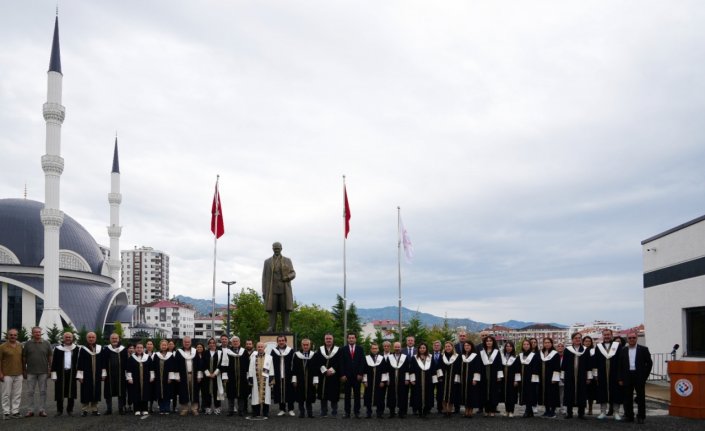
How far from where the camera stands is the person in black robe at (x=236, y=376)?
1395 cm

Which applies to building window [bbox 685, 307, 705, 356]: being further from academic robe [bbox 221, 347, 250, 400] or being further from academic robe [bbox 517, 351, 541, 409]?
academic robe [bbox 221, 347, 250, 400]

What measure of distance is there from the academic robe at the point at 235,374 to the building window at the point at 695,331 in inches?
643

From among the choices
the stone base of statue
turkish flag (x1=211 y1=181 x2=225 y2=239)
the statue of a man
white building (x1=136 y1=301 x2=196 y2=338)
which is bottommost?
white building (x1=136 y1=301 x2=196 y2=338)

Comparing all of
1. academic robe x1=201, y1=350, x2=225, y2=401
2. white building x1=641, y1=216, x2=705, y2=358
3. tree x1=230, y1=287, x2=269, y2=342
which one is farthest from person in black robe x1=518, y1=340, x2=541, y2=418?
tree x1=230, y1=287, x2=269, y2=342

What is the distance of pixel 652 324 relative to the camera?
26234mm

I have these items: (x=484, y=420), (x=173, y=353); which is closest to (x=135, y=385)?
(x=173, y=353)

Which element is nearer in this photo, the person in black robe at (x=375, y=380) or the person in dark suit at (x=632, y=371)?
the person in dark suit at (x=632, y=371)

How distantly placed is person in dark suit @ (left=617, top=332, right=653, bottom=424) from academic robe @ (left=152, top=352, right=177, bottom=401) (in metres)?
9.41

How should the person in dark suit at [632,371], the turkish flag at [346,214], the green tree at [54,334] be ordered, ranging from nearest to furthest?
the person in dark suit at [632,371]
the turkish flag at [346,214]
the green tree at [54,334]

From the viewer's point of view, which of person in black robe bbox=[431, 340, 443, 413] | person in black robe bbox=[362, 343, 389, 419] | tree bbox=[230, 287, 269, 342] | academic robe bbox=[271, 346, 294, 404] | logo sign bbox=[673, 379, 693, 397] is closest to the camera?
logo sign bbox=[673, 379, 693, 397]

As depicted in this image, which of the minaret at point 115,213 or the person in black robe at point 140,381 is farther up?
the minaret at point 115,213

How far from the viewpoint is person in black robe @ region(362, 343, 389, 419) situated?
13742 millimetres

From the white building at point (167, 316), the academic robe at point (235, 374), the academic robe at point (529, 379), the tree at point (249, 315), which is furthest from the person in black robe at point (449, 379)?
the white building at point (167, 316)

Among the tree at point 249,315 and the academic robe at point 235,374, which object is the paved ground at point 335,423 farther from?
the tree at point 249,315
